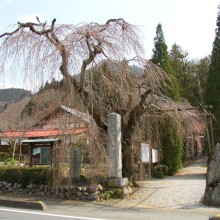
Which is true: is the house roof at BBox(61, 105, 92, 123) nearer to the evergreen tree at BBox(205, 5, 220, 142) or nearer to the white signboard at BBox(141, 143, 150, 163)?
the white signboard at BBox(141, 143, 150, 163)

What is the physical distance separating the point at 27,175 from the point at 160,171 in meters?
7.70

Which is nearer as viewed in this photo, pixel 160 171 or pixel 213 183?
pixel 213 183

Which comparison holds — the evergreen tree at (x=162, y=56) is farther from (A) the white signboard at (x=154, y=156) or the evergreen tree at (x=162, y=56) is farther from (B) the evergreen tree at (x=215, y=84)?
(A) the white signboard at (x=154, y=156)

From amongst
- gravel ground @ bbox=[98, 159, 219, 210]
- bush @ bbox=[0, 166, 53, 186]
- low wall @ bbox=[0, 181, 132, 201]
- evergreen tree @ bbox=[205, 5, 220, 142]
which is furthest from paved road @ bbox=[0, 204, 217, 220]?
evergreen tree @ bbox=[205, 5, 220, 142]

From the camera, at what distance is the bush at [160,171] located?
59.7ft

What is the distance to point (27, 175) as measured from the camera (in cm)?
1376

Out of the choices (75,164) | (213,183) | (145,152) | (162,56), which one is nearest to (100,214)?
(213,183)

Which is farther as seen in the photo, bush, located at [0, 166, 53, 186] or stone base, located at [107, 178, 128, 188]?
bush, located at [0, 166, 53, 186]

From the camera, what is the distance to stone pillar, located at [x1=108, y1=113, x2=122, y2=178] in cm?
1197

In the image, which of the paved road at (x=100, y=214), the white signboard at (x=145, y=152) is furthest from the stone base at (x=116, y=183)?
the white signboard at (x=145, y=152)

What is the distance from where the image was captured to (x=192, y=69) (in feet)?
112

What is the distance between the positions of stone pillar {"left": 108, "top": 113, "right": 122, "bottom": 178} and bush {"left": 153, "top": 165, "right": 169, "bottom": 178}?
662 centimetres

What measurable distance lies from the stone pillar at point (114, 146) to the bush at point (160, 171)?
21.7 ft

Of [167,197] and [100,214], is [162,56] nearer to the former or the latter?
[167,197]
